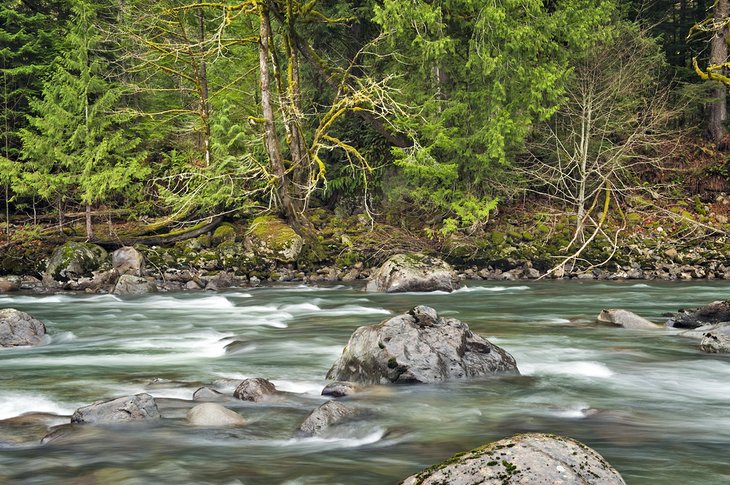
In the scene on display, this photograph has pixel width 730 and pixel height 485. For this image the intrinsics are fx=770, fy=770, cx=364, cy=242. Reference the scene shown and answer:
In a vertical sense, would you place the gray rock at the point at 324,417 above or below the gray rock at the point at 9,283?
below

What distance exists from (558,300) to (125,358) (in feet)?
31.4

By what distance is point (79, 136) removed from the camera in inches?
898

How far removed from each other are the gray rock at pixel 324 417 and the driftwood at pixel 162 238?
54.6ft

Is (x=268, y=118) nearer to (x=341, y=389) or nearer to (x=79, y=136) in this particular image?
(x=79, y=136)

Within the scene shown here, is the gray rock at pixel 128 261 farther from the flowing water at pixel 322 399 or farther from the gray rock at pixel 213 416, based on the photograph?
the gray rock at pixel 213 416

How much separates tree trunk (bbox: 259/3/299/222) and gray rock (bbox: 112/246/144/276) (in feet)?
13.9

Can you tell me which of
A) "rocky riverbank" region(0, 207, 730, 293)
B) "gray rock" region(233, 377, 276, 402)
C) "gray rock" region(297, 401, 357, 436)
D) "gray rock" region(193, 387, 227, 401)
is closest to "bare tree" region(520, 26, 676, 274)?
"rocky riverbank" region(0, 207, 730, 293)

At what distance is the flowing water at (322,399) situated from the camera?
19.0 ft

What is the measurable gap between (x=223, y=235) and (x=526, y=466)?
19.9m

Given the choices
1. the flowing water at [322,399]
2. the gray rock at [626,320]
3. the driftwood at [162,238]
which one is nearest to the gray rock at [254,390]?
the flowing water at [322,399]

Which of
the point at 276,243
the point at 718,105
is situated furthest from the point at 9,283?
the point at 718,105

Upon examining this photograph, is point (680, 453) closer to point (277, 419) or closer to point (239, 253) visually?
point (277, 419)

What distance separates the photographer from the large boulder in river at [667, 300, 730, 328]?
12.0 metres

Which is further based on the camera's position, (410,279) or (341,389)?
(410,279)
